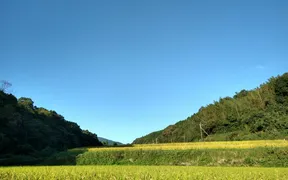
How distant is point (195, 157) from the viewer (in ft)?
118

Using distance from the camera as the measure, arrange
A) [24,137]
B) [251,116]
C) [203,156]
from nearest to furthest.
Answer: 1. [203,156]
2. [24,137]
3. [251,116]

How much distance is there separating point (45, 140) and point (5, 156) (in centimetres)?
1927

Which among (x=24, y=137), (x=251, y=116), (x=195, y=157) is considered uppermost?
(x=251, y=116)

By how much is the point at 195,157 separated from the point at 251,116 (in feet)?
97.3

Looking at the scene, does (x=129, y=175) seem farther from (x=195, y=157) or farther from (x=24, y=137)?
(x=24, y=137)

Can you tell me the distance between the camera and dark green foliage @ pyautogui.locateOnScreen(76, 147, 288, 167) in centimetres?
3183

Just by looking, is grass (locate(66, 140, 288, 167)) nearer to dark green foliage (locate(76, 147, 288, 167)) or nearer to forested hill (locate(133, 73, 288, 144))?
dark green foliage (locate(76, 147, 288, 167))

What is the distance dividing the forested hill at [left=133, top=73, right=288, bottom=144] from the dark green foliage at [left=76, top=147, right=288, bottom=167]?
1748cm

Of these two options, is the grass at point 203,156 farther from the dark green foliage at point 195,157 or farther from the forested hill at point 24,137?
the forested hill at point 24,137

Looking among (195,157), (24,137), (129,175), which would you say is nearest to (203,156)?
(195,157)

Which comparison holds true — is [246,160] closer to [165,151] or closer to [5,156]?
[165,151]

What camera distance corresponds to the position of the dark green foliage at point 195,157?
31828 mm

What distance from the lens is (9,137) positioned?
50625 mm

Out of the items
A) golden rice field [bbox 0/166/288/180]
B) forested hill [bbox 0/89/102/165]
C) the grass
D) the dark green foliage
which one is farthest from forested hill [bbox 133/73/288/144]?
golden rice field [bbox 0/166/288/180]
